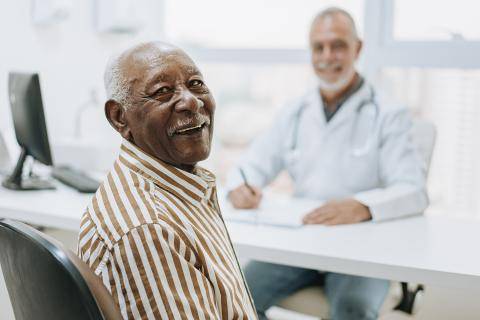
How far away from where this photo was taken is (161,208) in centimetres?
93

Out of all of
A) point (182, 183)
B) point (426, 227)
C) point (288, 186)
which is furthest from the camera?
point (288, 186)

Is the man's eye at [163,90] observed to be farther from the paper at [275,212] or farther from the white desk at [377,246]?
the paper at [275,212]

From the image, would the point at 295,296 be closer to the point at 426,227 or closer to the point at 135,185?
the point at 426,227

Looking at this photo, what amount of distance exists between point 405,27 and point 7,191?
1.83 meters

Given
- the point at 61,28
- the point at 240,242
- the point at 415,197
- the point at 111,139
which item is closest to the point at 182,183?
the point at 240,242

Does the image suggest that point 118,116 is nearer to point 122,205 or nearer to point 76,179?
point 122,205

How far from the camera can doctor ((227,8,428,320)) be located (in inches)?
73.9

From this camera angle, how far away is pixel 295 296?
1.87 meters

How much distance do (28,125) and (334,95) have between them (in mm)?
1130

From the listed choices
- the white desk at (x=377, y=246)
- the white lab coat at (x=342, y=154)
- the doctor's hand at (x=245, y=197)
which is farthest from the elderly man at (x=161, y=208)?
the white lab coat at (x=342, y=154)

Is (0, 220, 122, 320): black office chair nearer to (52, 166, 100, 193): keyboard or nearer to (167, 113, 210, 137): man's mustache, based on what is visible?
(167, 113, 210, 137): man's mustache

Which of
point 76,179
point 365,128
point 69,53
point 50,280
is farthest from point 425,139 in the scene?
point 69,53

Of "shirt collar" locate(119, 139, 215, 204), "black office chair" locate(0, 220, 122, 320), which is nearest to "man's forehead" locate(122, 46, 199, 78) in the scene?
"shirt collar" locate(119, 139, 215, 204)

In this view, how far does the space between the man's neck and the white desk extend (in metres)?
0.60
